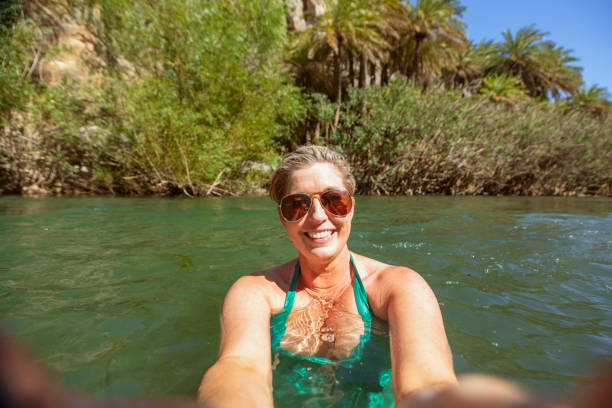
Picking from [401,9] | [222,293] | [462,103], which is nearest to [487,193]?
[462,103]

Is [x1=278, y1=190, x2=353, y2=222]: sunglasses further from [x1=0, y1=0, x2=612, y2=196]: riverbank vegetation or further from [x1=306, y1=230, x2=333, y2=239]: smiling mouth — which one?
[x1=0, y1=0, x2=612, y2=196]: riverbank vegetation

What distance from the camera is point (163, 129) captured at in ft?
36.8

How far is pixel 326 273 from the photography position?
98.1 inches

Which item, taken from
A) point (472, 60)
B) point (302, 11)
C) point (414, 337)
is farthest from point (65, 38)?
point (472, 60)

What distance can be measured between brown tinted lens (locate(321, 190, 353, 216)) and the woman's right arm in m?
0.78

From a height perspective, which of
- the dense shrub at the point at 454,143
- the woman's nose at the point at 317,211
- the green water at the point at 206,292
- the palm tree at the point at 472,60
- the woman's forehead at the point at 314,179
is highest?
the palm tree at the point at 472,60

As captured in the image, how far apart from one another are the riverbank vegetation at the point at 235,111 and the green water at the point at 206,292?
586 cm

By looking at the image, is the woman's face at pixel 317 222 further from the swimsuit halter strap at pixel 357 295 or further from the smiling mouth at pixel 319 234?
the swimsuit halter strap at pixel 357 295

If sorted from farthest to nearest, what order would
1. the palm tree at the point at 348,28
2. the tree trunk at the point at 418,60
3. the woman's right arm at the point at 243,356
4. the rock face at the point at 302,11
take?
the rock face at the point at 302,11 < the tree trunk at the point at 418,60 < the palm tree at the point at 348,28 < the woman's right arm at the point at 243,356

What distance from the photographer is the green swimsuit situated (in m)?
1.68

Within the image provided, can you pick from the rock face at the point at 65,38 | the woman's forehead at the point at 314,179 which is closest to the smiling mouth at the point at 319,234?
the woman's forehead at the point at 314,179

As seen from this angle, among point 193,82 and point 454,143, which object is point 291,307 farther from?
point 454,143

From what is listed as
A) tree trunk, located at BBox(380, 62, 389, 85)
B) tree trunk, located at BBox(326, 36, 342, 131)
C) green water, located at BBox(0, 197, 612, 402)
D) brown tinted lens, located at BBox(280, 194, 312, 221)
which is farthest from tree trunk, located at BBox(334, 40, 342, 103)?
brown tinted lens, located at BBox(280, 194, 312, 221)

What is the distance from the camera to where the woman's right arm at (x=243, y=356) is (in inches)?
56.2
